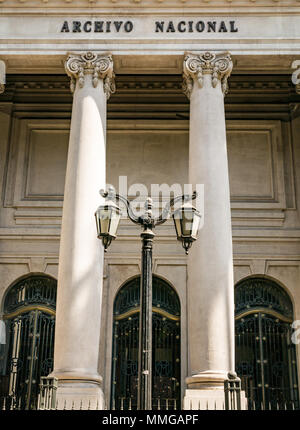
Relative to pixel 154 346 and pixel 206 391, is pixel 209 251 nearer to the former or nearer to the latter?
pixel 206 391

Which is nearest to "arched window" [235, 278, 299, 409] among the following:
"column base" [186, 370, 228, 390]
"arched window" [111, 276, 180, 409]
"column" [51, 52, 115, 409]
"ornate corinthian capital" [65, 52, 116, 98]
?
"arched window" [111, 276, 180, 409]

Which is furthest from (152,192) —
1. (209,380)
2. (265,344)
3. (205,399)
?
(205,399)

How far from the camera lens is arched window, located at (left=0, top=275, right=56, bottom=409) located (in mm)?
17016

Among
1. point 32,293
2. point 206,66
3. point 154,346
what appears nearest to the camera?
point 206,66

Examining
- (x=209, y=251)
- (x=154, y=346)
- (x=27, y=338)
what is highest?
(x=209, y=251)

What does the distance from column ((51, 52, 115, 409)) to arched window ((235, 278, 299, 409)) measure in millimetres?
5424

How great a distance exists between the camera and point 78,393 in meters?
12.5

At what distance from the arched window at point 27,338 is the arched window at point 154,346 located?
1.96 metres

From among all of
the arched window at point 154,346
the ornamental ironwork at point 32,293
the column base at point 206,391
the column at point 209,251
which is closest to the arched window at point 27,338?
the ornamental ironwork at point 32,293

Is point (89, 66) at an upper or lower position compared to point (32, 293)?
upper

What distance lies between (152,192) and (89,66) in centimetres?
483

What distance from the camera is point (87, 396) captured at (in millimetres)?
12555

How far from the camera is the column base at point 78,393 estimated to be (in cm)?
1237
